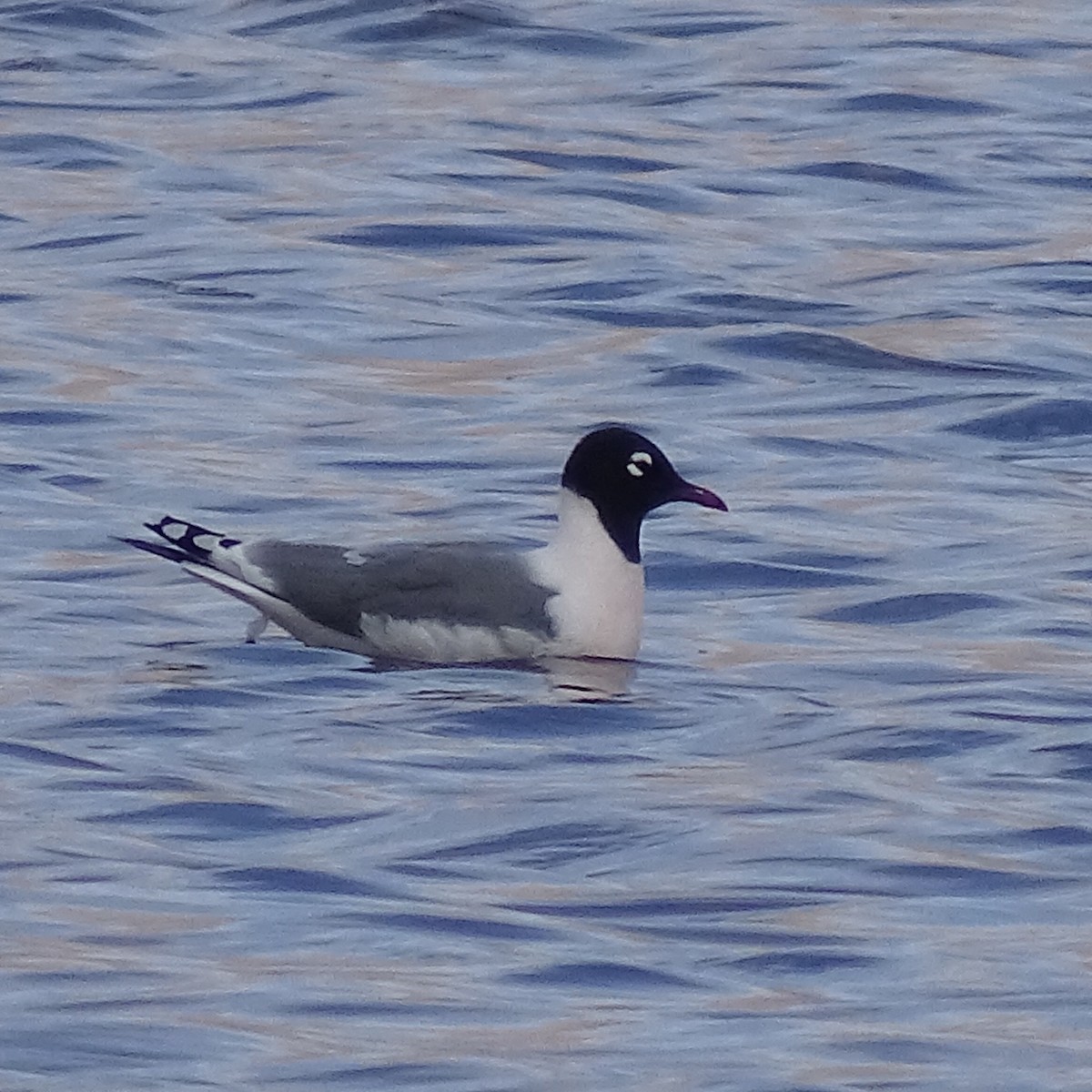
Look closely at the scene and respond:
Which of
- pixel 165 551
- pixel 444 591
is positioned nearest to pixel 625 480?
pixel 444 591

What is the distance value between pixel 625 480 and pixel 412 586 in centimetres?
86

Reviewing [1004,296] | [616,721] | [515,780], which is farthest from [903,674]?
[1004,296]

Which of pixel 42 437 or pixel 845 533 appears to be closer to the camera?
pixel 845 533

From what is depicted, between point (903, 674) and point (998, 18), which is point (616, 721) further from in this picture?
point (998, 18)

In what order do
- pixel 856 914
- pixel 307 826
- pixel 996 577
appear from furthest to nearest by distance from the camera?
pixel 996 577, pixel 307 826, pixel 856 914

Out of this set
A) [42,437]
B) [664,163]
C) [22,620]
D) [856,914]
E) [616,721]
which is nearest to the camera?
[856,914]

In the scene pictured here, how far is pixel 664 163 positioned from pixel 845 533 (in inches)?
275

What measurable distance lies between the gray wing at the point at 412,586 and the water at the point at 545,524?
20 centimetres

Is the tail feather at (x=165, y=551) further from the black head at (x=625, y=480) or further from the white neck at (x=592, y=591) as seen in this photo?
the black head at (x=625, y=480)

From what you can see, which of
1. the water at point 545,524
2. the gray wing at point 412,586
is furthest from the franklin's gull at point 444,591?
the water at point 545,524

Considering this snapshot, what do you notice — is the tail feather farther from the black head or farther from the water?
the black head

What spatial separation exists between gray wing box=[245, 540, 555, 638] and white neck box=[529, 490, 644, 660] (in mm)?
51

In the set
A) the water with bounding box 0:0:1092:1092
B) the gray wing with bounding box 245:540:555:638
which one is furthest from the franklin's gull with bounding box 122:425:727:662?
the water with bounding box 0:0:1092:1092

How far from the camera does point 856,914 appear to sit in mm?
7988
